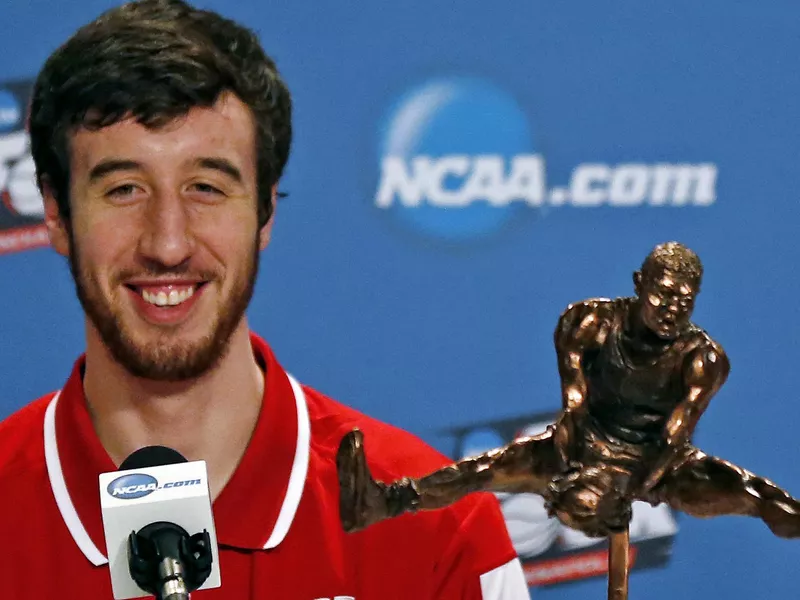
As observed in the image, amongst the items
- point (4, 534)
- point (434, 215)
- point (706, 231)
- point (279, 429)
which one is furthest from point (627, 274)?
point (4, 534)

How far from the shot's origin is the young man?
1517mm

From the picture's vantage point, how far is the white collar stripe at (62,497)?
160cm

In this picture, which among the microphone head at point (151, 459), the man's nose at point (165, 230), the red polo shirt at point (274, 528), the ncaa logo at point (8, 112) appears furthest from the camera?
the ncaa logo at point (8, 112)

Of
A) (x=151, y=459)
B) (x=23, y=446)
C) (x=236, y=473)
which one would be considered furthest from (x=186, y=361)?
(x=151, y=459)

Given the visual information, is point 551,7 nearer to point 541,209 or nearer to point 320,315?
point 541,209

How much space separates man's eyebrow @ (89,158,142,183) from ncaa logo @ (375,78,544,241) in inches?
22.6

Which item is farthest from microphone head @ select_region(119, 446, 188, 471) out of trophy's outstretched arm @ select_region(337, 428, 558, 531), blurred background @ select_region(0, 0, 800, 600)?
blurred background @ select_region(0, 0, 800, 600)

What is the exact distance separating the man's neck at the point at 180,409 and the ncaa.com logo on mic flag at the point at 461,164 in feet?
1.45

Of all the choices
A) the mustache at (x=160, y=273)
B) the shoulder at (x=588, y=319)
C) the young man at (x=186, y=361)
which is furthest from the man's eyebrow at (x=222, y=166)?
the shoulder at (x=588, y=319)

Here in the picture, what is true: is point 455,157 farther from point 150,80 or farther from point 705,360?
point 705,360

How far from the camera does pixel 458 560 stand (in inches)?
66.7

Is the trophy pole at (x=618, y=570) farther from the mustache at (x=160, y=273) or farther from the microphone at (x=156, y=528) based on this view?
the mustache at (x=160, y=273)

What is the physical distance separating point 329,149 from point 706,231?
57 centimetres

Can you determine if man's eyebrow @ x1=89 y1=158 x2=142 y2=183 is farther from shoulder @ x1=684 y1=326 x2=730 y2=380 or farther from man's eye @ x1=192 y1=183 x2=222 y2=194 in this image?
shoulder @ x1=684 y1=326 x2=730 y2=380
